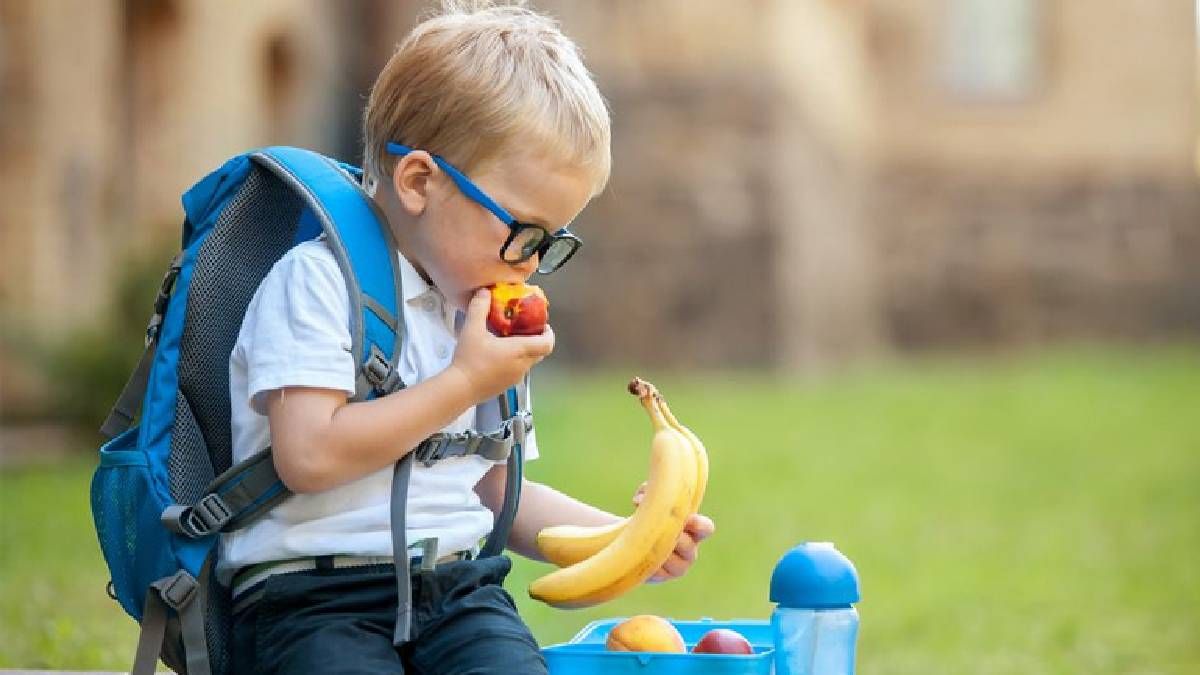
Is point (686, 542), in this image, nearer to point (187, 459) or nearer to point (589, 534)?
point (589, 534)

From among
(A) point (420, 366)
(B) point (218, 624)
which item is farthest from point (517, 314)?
(B) point (218, 624)

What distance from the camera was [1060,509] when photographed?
11070 millimetres

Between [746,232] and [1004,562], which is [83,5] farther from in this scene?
[746,232]

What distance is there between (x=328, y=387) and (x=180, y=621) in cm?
41

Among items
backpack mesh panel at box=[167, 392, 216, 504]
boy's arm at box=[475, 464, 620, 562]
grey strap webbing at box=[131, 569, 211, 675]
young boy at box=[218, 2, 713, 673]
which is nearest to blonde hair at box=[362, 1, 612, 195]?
young boy at box=[218, 2, 713, 673]

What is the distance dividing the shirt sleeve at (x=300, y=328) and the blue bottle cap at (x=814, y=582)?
26.4 inches

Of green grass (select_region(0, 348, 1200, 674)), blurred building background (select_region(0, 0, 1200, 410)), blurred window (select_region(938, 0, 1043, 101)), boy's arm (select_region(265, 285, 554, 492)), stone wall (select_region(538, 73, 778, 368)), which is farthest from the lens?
blurred window (select_region(938, 0, 1043, 101))

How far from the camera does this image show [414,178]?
2820mm

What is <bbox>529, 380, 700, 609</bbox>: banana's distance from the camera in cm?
289

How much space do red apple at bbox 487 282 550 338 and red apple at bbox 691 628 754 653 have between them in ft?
1.66

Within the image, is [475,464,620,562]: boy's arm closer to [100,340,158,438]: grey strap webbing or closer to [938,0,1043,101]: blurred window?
[100,340,158,438]: grey strap webbing

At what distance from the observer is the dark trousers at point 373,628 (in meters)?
2.67

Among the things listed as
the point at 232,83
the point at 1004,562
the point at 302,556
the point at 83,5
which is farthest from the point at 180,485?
the point at 232,83

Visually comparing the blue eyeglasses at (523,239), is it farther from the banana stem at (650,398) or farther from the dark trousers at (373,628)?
the dark trousers at (373,628)
